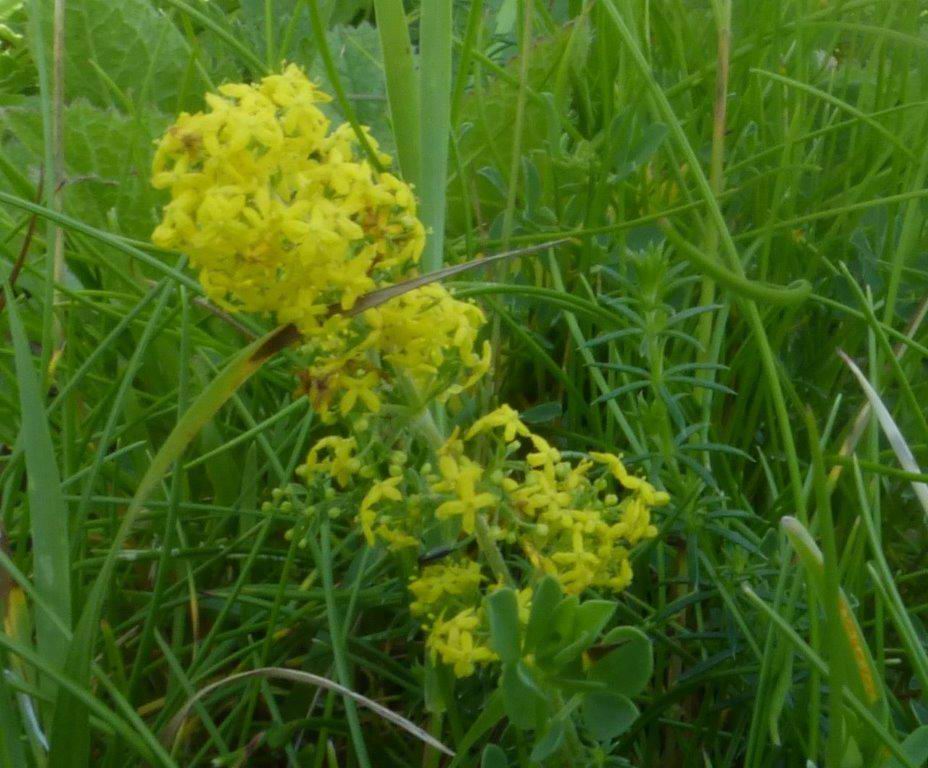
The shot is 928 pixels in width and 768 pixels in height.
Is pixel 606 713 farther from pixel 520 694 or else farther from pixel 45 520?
pixel 45 520

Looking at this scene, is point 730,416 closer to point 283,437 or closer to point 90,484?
point 283,437

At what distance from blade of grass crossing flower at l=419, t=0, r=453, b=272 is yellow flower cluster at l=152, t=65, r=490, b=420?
174mm

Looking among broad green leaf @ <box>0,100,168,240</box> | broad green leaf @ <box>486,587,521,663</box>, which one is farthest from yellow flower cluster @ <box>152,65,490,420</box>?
broad green leaf @ <box>0,100,168,240</box>

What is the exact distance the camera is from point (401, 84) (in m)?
0.95

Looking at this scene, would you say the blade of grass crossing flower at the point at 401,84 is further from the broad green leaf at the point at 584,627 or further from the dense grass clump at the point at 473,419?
the broad green leaf at the point at 584,627

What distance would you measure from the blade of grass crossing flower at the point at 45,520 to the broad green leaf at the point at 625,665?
0.39 meters

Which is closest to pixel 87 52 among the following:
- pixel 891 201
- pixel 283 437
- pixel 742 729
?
pixel 283 437

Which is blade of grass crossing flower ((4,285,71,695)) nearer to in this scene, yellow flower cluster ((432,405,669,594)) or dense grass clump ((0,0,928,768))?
dense grass clump ((0,0,928,768))

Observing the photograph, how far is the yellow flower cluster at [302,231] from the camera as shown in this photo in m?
0.71

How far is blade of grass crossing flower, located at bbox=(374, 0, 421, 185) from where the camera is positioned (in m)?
0.95

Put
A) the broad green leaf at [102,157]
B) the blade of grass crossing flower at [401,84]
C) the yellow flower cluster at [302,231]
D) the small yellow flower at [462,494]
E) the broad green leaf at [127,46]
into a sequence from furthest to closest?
1. the broad green leaf at [127,46]
2. the broad green leaf at [102,157]
3. the blade of grass crossing flower at [401,84]
4. the small yellow flower at [462,494]
5. the yellow flower cluster at [302,231]

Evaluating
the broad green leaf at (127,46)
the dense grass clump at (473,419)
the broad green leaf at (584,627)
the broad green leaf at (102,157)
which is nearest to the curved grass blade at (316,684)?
the dense grass clump at (473,419)

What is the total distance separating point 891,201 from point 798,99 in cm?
23

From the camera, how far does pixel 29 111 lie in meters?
1.63
